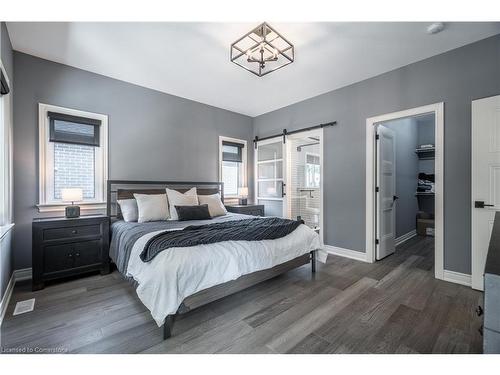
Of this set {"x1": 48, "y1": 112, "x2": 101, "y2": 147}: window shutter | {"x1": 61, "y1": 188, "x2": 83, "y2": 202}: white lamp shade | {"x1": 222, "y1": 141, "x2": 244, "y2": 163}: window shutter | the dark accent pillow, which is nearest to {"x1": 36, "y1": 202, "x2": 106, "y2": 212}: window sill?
{"x1": 61, "y1": 188, "x2": 83, "y2": 202}: white lamp shade

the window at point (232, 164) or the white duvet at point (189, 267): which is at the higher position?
the window at point (232, 164)

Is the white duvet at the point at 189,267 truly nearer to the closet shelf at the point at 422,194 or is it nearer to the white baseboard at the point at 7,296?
the white baseboard at the point at 7,296

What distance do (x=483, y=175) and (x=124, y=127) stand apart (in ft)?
15.6

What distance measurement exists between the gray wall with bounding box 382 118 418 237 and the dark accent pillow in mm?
3796

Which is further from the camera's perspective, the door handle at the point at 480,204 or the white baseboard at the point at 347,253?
the white baseboard at the point at 347,253

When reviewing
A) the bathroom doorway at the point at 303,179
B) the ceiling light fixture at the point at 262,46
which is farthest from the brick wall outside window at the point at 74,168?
the bathroom doorway at the point at 303,179

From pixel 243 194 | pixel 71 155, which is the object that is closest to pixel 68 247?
pixel 71 155

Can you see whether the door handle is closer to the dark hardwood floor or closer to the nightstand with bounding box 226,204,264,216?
the dark hardwood floor

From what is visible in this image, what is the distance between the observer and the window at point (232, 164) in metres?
4.81

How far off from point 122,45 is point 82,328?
9.56 feet

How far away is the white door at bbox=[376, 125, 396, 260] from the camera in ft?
11.3


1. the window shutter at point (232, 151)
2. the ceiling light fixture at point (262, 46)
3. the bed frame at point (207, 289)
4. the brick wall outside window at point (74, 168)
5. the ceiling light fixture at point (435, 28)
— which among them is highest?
the ceiling light fixture at point (435, 28)

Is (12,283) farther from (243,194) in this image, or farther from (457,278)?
(457,278)

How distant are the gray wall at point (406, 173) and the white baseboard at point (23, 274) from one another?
19.4 ft
